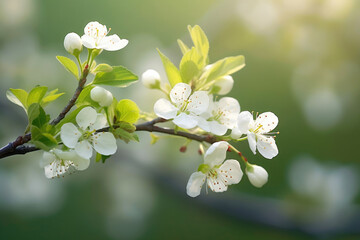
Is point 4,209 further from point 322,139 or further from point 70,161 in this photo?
point 322,139

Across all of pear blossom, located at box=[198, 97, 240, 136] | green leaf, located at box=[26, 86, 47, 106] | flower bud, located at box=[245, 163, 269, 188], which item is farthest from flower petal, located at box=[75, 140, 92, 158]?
flower bud, located at box=[245, 163, 269, 188]

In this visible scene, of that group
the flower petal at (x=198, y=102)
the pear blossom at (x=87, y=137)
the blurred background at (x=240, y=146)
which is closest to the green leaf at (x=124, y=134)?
the pear blossom at (x=87, y=137)

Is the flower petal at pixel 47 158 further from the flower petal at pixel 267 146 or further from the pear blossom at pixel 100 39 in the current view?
the flower petal at pixel 267 146

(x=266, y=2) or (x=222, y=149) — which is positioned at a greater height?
(x=266, y=2)

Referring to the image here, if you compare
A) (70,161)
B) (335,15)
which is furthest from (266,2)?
(70,161)

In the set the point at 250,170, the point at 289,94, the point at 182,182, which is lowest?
the point at 182,182

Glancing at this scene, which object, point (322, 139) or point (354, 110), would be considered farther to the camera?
point (322, 139)
